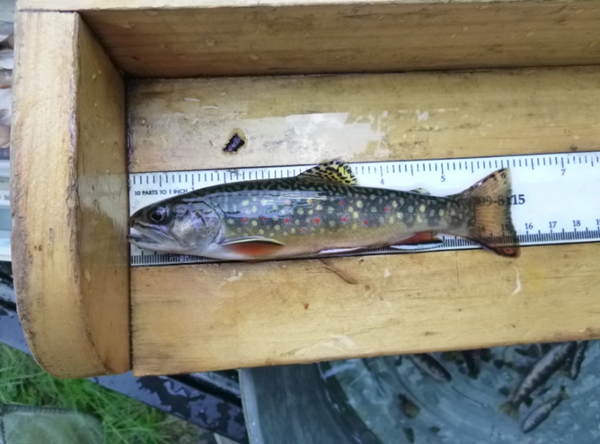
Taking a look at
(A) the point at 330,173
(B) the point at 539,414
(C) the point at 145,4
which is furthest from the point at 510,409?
(C) the point at 145,4

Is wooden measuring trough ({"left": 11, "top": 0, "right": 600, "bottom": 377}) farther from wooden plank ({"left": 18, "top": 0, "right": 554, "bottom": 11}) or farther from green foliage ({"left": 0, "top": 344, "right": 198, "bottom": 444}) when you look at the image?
green foliage ({"left": 0, "top": 344, "right": 198, "bottom": 444})

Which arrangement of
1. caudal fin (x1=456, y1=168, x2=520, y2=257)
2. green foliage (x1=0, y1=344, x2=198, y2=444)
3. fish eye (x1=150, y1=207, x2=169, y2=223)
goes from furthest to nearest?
green foliage (x1=0, y1=344, x2=198, y2=444) < caudal fin (x1=456, y1=168, x2=520, y2=257) < fish eye (x1=150, y1=207, x2=169, y2=223)

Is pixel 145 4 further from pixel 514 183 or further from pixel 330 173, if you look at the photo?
pixel 514 183

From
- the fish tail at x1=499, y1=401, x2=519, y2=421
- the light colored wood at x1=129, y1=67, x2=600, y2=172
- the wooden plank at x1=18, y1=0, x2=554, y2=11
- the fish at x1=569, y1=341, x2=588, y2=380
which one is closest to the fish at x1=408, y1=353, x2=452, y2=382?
the fish tail at x1=499, y1=401, x2=519, y2=421

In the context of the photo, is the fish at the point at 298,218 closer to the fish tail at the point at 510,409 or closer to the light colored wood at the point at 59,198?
the light colored wood at the point at 59,198

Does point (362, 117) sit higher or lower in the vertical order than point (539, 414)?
higher
